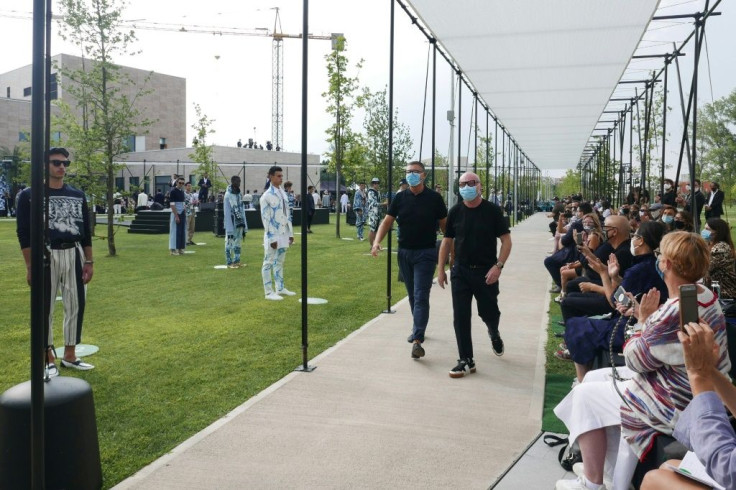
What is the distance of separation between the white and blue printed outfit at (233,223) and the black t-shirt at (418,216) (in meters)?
6.76

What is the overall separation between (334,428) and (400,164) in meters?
27.1

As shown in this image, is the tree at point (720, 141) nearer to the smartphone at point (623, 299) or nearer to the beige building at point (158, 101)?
the beige building at point (158, 101)

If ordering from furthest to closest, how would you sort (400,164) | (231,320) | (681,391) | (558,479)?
(400,164) → (231,320) → (558,479) → (681,391)

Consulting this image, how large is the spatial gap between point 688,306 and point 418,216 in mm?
4166

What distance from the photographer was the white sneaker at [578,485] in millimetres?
3090

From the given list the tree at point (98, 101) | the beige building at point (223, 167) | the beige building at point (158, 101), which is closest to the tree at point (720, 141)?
the beige building at point (223, 167)

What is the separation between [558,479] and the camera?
3.43m

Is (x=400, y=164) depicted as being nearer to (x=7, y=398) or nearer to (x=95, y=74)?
(x=95, y=74)

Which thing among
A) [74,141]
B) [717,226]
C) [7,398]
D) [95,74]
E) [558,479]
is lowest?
[558,479]

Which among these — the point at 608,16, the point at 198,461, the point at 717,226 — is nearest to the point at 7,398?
the point at 198,461

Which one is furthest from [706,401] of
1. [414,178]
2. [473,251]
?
[414,178]

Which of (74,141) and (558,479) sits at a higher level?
(74,141)

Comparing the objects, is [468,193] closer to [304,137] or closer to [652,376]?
[304,137]

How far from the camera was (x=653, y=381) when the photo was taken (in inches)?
107
